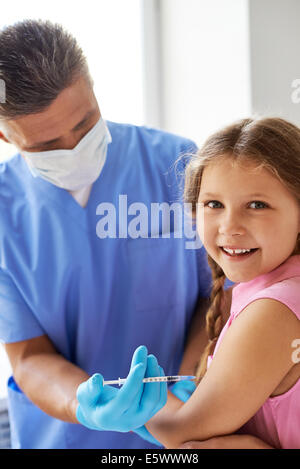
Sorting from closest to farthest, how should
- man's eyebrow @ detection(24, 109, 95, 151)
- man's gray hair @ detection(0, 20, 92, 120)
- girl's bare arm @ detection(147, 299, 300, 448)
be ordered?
girl's bare arm @ detection(147, 299, 300, 448) → man's gray hair @ detection(0, 20, 92, 120) → man's eyebrow @ detection(24, 109, 95, 151)

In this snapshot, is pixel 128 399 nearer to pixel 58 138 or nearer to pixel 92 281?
pixel 92 281

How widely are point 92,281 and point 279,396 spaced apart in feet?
1.40

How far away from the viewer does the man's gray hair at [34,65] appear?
2.34 ft

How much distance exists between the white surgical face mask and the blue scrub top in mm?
39

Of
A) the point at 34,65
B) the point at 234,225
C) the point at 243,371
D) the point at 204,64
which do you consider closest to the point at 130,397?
the point at 243,371

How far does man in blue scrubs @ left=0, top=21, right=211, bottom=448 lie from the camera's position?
0.90 meters

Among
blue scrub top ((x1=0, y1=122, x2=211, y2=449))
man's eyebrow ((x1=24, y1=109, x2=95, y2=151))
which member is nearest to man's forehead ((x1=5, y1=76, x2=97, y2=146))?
man's eyebrow ((x1=24, y1=109, x2=95, y2=151))

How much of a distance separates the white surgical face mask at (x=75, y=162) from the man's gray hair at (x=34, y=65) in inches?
4.2

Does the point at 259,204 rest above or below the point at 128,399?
above

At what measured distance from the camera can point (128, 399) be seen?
633mm

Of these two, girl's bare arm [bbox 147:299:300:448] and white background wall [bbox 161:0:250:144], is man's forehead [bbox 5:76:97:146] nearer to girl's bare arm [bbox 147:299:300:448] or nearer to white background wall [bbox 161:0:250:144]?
white background wall [bbox 161:0:250:144]
